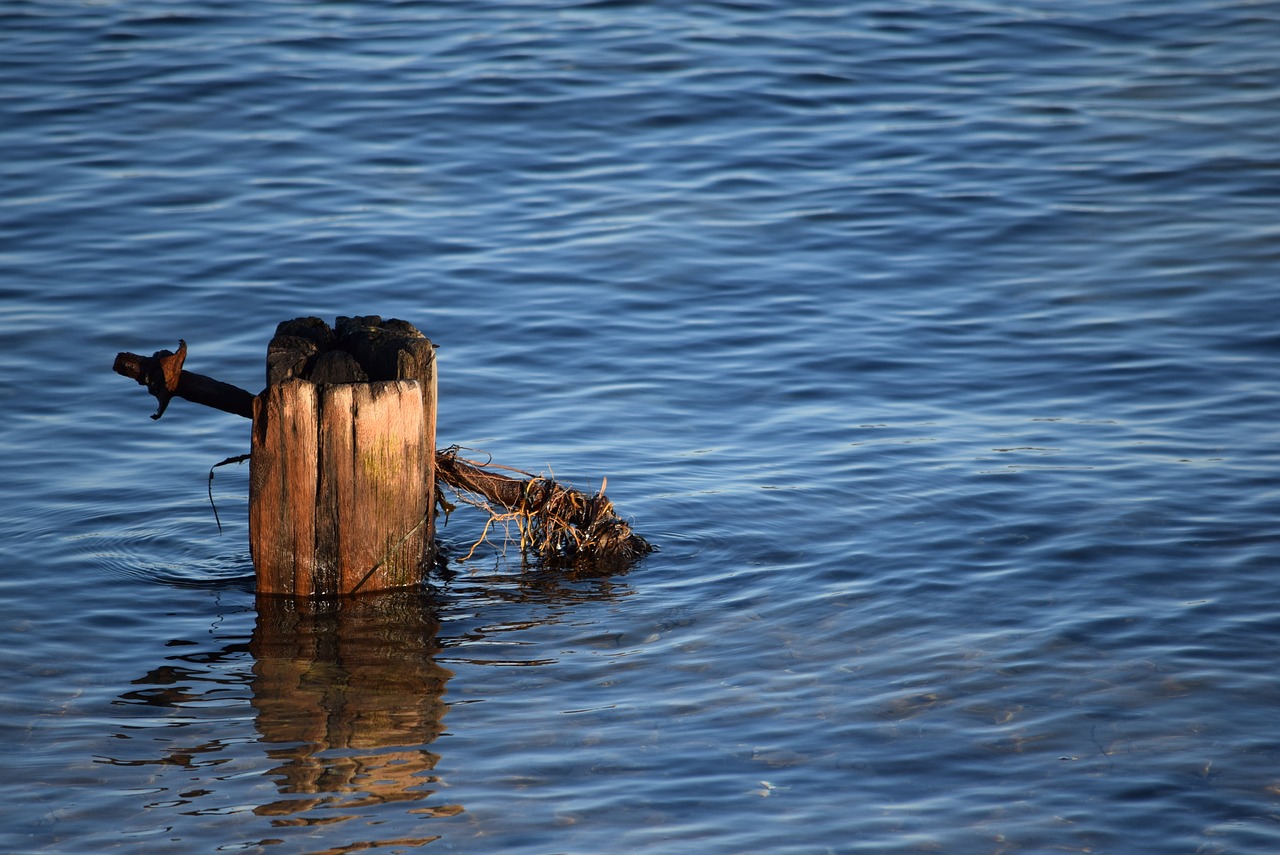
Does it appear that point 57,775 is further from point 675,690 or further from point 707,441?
point 707,441

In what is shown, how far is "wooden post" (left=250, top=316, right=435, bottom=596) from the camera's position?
5785mm

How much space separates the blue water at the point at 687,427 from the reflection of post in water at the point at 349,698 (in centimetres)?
2

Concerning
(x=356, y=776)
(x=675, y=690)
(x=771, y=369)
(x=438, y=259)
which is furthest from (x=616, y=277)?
(x=356, y=776)

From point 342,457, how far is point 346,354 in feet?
1.50

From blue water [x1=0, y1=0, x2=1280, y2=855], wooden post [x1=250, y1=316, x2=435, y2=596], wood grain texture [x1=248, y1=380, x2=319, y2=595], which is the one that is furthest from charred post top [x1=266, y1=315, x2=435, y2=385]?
blue water [x1=0, y1=0, x2=1280, y2=855]

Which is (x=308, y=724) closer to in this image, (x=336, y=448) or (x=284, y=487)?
(x=284, y=487)

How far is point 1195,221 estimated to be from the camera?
1241 cm

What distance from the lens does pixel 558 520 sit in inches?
276

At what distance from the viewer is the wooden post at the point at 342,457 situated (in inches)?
228

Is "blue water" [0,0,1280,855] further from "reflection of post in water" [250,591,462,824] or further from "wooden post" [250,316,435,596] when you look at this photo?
"wooden post" [250,316,435,596]

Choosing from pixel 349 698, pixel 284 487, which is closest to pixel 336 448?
pixel 284 487

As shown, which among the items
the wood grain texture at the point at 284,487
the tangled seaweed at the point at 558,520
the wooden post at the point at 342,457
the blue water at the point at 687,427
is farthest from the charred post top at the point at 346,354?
the blue water at the point at 687,427

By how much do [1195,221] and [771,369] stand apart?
5049 millimetres

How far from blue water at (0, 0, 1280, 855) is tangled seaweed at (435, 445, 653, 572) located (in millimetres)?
200
